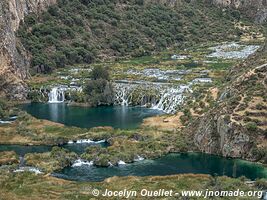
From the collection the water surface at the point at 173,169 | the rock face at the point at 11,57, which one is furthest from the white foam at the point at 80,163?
the rock face at the point at 11,57

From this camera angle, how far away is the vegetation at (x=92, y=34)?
6309 inches

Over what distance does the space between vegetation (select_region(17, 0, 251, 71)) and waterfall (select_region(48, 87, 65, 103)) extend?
23.3 m

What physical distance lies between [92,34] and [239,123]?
98.5 m

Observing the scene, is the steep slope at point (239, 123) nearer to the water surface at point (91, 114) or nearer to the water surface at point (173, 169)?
the water surface at point (173, 169)

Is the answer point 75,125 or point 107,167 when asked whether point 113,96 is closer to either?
point 75,125

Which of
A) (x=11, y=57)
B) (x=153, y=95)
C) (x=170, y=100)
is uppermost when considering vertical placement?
(x=11, y=57)

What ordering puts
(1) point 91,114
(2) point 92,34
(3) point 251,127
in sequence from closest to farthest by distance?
(3) point 251,127
(1) point 91,114
(2) point 92,34

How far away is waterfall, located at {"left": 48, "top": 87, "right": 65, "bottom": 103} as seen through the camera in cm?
12519

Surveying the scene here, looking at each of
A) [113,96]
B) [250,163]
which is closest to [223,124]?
[250,163]

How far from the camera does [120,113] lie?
113 m

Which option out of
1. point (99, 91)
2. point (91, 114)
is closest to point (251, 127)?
point (91, 114)

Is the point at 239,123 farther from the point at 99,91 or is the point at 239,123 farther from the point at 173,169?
the point at 99,91

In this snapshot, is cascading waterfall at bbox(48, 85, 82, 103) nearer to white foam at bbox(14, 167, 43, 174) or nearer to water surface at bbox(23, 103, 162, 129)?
water surface at bbox(23, 103, 162, 129)

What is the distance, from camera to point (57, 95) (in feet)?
412
